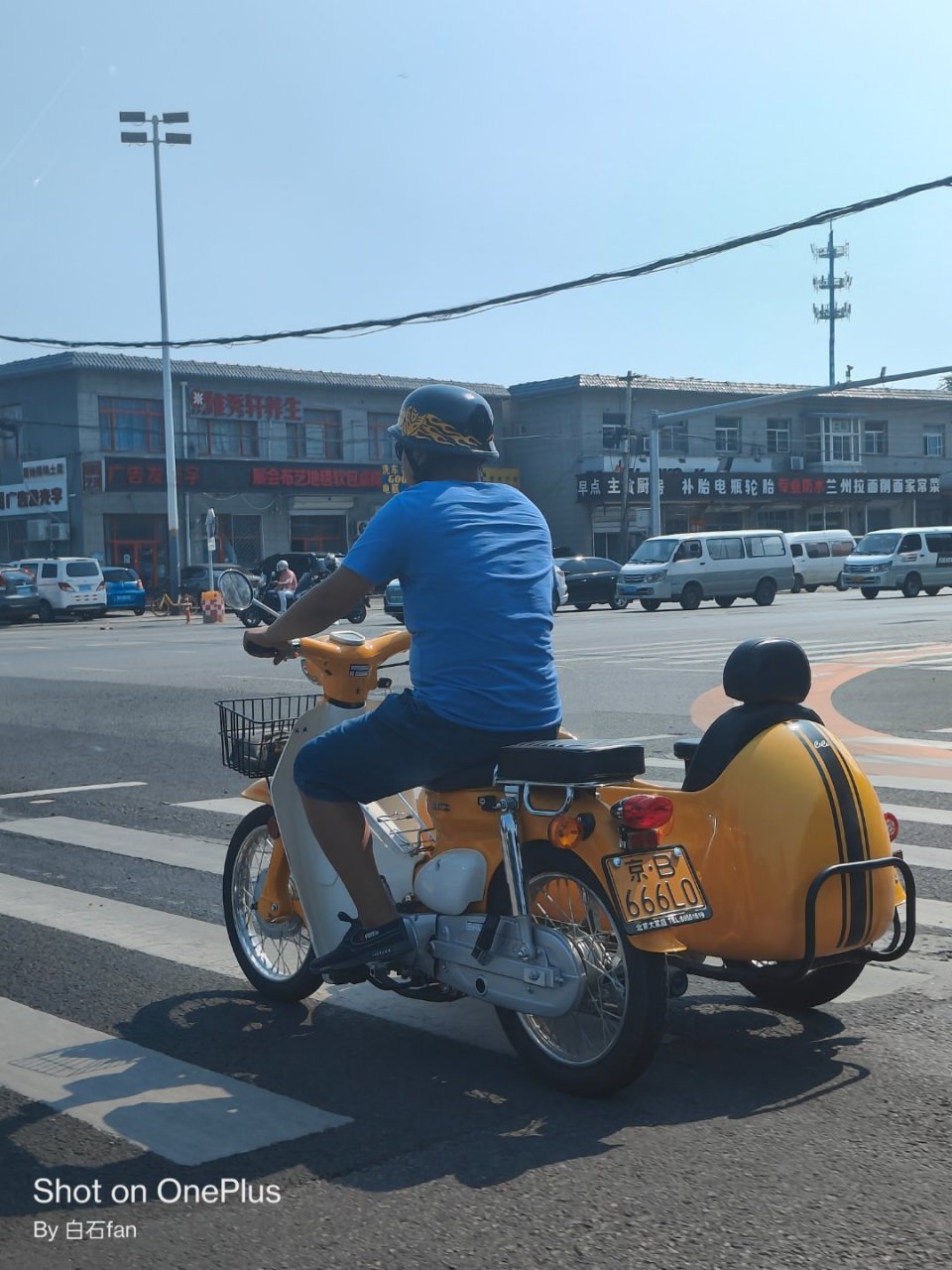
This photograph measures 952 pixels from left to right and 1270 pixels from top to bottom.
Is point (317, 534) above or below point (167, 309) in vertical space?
below

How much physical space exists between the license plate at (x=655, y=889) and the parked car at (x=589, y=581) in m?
36.7

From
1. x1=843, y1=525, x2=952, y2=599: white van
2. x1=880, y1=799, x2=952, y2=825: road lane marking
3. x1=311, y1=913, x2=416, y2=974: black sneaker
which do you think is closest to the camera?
x1=311, y1=913, x2=416, y2=974: black sneaker

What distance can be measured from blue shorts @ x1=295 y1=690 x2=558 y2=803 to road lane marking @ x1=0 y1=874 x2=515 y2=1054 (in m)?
0.85

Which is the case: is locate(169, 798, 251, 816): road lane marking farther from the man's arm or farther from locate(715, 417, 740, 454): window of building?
locate(715, 417, 740, 454): window of building

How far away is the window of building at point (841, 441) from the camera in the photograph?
6681cm

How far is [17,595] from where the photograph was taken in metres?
38.9

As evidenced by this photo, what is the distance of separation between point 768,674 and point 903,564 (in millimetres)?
39461

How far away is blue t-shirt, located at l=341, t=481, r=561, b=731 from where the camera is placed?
4.11 meters

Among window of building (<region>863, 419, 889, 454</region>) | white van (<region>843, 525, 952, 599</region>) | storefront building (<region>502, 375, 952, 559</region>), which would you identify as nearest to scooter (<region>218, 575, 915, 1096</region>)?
white van (<region>843, 525, 952, 599</region>)

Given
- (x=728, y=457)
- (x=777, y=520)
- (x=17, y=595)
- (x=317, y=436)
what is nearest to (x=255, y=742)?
(x=17, y=595)

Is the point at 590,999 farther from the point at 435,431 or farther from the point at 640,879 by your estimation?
the point at 435,431

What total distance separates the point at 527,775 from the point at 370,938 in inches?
29.3

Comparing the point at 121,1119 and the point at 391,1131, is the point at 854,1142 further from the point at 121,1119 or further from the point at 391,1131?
the point at 121,1119

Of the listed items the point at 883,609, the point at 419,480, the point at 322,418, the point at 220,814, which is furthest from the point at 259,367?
the point at 419,480
